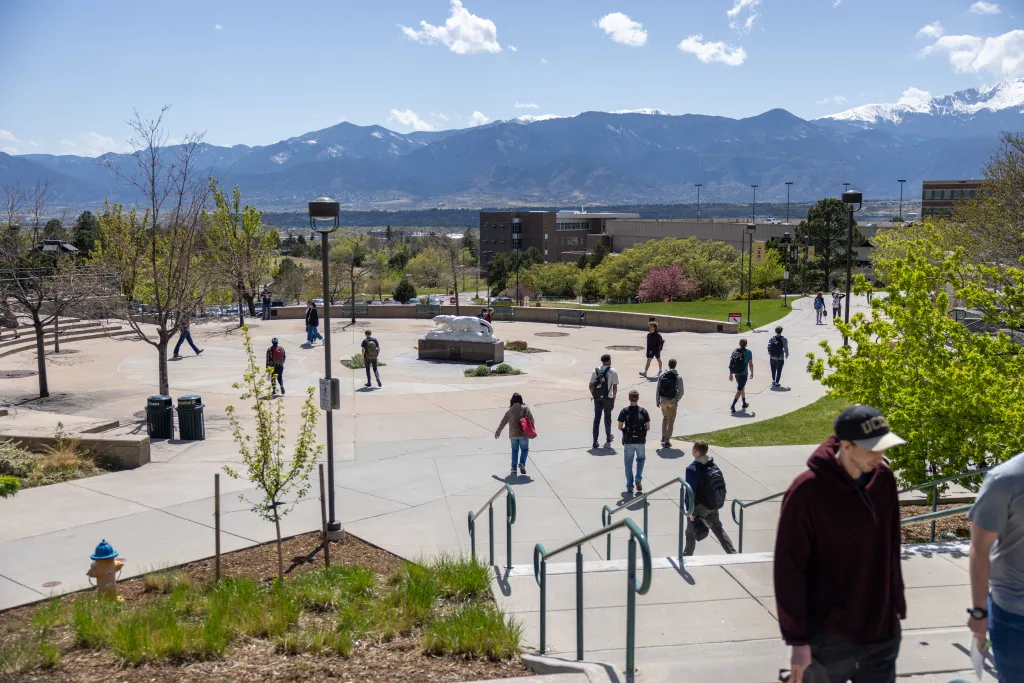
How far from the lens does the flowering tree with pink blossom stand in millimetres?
52469

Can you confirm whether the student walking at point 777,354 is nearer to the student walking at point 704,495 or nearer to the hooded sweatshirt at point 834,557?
the student walking at point 704,495

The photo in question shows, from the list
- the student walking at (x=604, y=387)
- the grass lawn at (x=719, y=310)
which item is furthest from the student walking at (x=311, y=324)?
the student walking at (x=604, y=387)

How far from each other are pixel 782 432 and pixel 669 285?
36745 millimetres

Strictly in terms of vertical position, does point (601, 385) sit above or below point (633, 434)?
above

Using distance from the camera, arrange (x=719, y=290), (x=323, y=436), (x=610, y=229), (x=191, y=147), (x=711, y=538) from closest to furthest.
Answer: (x=711, y=538), (x=323, y=436), (x=191, y=147), (x=719, y=290), (x=610, y=229)

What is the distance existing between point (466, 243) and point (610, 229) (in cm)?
4710

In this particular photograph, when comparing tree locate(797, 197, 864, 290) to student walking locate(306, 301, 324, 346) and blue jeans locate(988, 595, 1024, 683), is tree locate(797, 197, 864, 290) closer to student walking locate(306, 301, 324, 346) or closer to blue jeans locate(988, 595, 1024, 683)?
student walking locate(306, 301, 324, 346)

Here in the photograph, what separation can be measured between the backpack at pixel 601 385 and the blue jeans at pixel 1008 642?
1026cm

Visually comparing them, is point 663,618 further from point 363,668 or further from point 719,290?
point 719,290

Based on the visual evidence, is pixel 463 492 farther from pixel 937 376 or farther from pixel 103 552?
pixel 937 376

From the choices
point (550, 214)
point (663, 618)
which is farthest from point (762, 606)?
point (550, 214)

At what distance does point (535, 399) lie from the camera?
19906 millimetres

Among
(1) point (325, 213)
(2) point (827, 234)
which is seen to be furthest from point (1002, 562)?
(2) point (827, 234)

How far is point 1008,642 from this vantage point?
4.17 meters
